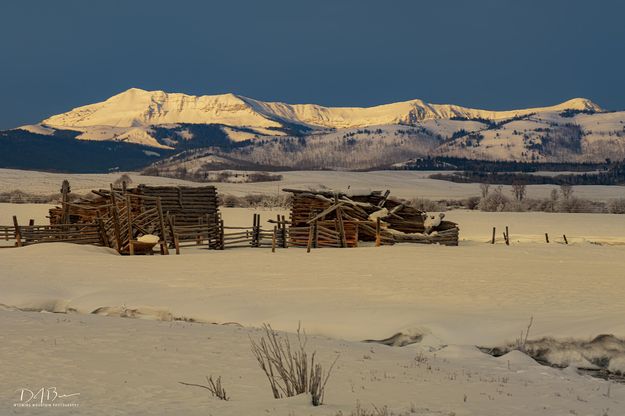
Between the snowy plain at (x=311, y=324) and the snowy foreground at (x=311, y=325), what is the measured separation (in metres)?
0.04

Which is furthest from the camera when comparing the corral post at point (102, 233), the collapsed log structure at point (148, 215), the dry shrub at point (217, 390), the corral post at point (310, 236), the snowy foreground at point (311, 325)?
the corral post at point (102, 233)

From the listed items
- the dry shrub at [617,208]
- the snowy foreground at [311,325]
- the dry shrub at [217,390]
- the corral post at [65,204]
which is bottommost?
the dry shrub at [617,208]

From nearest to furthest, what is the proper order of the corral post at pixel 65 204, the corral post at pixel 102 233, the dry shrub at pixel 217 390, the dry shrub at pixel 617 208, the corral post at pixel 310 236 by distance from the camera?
the dry shrub at pixel 217 390
the corral post at pixel 310 236
the corral post at pixel 102 233
the corral post at pixel 65 204
the dry shrub at pixel 617 208

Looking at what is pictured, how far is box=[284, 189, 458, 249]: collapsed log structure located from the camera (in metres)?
34.1

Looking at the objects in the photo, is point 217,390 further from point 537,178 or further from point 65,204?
point 537,178

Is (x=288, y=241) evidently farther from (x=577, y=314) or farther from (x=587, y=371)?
(x=587, y=371)

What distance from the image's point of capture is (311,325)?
14578 millimetres

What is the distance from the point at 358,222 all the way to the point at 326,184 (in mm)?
123034

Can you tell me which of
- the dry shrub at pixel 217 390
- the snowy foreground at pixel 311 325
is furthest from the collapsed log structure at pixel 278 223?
the dry shrub at pixel 217 390

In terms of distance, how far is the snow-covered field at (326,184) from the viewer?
411 ft

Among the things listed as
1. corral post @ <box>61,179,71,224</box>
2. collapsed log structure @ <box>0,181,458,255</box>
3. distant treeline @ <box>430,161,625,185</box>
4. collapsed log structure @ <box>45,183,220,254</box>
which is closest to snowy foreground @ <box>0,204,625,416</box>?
collapsed log structure @ <box>45,183,220,254</box>

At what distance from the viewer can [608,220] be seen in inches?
2360

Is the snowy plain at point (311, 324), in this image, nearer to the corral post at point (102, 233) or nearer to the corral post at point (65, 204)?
the corral post at point (102, 233)

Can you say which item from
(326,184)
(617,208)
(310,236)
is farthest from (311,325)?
(326,184)
